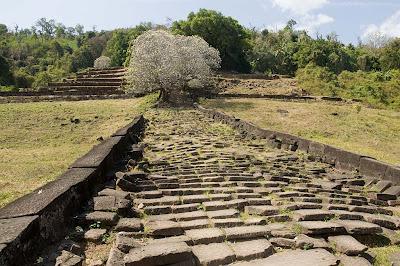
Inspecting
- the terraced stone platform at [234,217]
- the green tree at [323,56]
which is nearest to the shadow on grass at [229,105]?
the terraced stone platform at [234,217]

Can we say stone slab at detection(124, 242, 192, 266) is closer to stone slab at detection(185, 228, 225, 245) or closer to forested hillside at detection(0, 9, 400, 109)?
stone slab at detection(185, 228, 225, 245)

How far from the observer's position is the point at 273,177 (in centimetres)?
759

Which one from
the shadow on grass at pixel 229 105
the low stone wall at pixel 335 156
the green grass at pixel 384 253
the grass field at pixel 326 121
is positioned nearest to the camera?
the green grass at pixel 384 253

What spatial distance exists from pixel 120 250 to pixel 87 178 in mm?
2221

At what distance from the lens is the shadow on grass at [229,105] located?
2908 centimetres

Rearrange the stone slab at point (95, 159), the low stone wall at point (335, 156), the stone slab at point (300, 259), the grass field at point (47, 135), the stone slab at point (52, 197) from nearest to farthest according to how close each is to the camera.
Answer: the stone slab at point (300, 259)
the stone slab at point (52, 197)
the stone slab at point (95, 159)
the low stone wall at point (335, 156)
the grass field at point (47, 135)

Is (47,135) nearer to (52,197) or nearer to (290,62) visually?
(52,197)

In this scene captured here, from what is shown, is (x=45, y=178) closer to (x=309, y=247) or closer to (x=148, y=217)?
(x=148, y=217)

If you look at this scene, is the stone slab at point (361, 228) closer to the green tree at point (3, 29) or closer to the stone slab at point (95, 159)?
the stone slab at point (95, 159)

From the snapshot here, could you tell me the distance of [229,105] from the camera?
100 feet

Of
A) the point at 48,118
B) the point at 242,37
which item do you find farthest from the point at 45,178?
the point at 242,37

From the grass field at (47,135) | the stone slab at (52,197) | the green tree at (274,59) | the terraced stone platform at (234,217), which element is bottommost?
the grass field at (47,135)

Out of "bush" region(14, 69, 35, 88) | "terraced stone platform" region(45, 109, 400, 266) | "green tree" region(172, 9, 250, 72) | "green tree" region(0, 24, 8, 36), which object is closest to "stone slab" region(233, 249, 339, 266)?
"terraced stone platform" region(45, 109, 400, 266)

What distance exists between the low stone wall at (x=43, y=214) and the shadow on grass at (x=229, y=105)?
22.7 meters
